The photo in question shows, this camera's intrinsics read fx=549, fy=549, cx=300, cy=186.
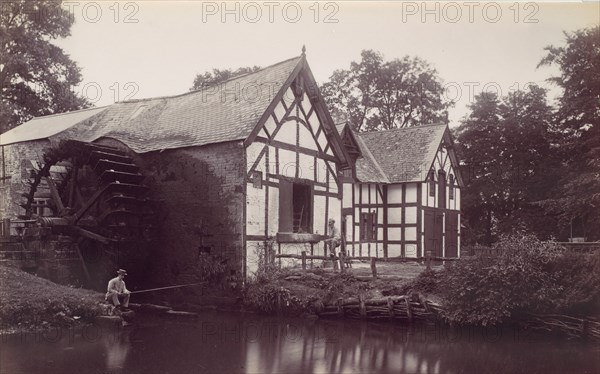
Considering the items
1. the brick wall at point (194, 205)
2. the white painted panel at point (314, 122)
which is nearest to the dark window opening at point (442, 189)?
the white painted panel at point (314, 122)

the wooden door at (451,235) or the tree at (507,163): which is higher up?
the tree at (507,163)

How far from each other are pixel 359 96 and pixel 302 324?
27712 millimetres

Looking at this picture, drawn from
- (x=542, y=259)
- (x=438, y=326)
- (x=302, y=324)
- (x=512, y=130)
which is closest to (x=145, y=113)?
(x=302, y=324)

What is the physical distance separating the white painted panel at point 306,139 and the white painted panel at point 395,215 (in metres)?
7.12

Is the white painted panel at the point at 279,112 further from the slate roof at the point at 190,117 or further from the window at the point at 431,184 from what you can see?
the window at the point at 431,184

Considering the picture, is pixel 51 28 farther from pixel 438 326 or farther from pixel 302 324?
pixel 438 326

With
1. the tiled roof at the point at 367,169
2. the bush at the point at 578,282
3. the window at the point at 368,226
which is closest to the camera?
the bush at the point at 578,282

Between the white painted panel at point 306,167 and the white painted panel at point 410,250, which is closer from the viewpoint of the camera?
the white painted panel at point 306,167

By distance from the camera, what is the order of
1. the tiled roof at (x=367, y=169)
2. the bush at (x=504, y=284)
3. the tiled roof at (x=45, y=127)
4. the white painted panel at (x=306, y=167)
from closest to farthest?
the bush at (x=504, y=284)
the white painted panel at (x=306, y=167)
the tiled roof at (x=45, y=127)
the tiled roof at (x=367, y=169)

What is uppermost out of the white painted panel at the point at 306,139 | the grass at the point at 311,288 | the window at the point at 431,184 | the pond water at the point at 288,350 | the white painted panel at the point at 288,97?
the white painted panel at the point at 288,97

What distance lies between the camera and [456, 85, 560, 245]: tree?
27.5m

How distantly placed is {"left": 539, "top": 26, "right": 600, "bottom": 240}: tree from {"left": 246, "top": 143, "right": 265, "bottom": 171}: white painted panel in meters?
11.7

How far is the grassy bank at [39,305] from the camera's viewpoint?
11.0m

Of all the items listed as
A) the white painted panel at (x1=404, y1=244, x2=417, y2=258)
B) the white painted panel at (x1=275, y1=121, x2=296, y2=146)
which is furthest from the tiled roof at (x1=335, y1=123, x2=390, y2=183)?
the white painted panel at (x1=275, y1=121, x2=296, y2=146)
